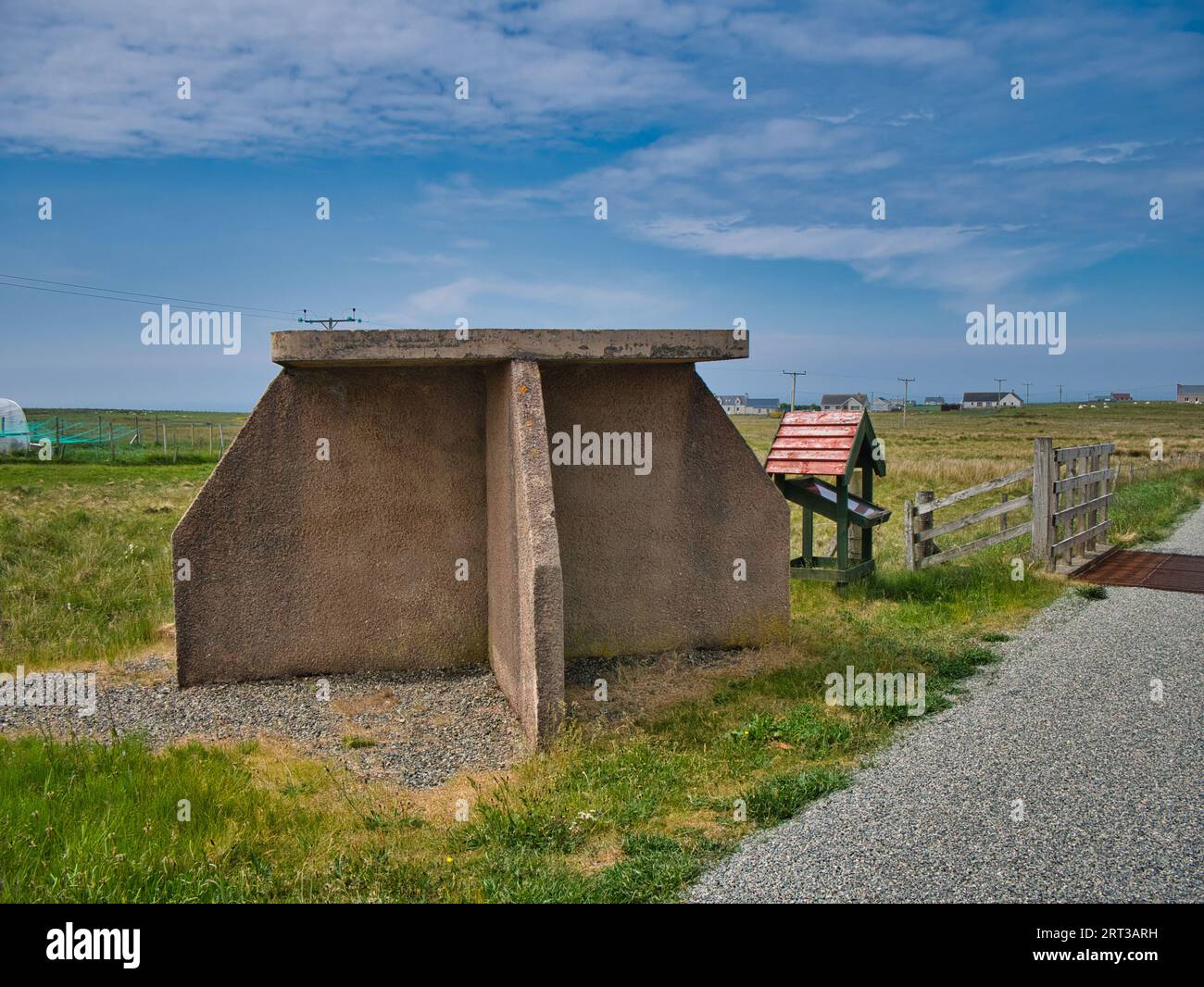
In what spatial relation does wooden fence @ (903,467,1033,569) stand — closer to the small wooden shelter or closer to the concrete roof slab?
the small wooden shelter

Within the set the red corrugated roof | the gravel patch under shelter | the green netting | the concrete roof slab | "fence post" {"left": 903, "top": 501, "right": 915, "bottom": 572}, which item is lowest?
the gravel patch under shelter

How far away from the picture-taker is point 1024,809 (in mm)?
5453

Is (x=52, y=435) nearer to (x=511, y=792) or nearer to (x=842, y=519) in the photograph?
(x=842, y=519)

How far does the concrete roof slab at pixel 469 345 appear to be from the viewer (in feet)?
26.5

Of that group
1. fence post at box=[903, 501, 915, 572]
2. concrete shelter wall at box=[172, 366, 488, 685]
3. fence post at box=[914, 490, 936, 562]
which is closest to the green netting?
concrete shelter wall at box=[172, 366, 488, 685]

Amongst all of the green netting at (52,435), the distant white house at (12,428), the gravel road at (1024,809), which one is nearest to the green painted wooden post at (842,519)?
the gravel road at (1024,809)

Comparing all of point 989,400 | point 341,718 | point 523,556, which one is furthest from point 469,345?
point 989,400

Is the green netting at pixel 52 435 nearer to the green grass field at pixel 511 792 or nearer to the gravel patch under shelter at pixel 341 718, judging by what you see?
the green grass field at pixel 511 792

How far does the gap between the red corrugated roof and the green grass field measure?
62.6 inches

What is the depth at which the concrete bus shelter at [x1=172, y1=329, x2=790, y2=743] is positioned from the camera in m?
8.92

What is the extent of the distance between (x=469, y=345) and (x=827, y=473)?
17.6 feet

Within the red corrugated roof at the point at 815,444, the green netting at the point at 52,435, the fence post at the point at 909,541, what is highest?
the green netting at the point at 52,435

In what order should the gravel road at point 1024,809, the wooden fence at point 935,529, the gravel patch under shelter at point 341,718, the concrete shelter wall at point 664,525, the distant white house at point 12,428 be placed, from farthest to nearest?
the distant white house at point 12,428 < the wooden fence at point 935,529 < the concrete shelter wall at point 664,525 < the gravel patch under shelter at point 341,718 < the gravel road at point 1024,809

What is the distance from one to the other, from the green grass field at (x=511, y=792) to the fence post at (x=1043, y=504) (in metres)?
0.73
